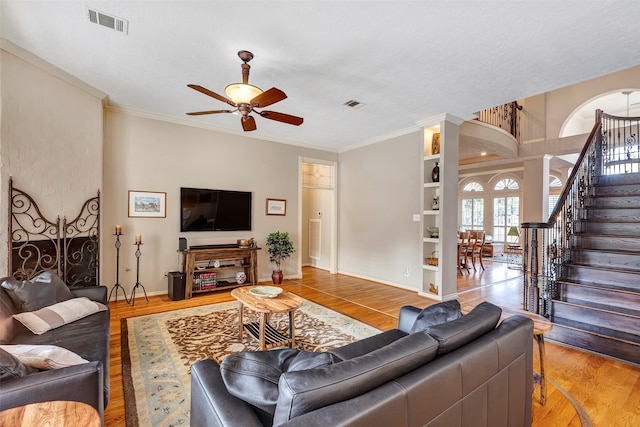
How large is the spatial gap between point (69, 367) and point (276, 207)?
15.9 feet

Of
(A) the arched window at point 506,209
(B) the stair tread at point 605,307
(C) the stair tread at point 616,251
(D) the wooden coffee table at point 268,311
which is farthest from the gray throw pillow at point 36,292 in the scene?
(A) the arched window at point 506,209

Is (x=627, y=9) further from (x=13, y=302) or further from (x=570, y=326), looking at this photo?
(x=13, y=302)

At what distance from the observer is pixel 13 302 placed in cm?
230

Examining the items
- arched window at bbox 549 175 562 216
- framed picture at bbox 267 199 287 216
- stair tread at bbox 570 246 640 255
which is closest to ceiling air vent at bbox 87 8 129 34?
framed picture at bbox 267 199 287 216

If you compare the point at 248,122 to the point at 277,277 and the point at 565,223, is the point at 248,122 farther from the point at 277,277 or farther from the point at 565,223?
the point at 565,223

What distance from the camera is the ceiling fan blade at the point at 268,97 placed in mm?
2625

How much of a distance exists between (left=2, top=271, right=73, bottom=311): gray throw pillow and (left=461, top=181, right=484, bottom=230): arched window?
42.0ft

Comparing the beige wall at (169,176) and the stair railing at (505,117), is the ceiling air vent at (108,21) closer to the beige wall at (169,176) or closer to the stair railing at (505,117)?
the beige wall at (169,176)

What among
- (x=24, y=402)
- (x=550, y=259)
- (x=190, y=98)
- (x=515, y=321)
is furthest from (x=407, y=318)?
(x=190, y=98)

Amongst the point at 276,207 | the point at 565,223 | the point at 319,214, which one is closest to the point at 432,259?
the point at 565,223

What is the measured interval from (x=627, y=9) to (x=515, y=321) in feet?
8.42

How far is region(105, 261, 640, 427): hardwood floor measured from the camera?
6.85ft

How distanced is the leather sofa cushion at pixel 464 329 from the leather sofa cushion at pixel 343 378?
0.42ft

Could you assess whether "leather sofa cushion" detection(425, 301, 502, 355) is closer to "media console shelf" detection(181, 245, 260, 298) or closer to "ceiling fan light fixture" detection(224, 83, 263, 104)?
"ceiling fan light fixture" detection(224, 83, 263, 104)
